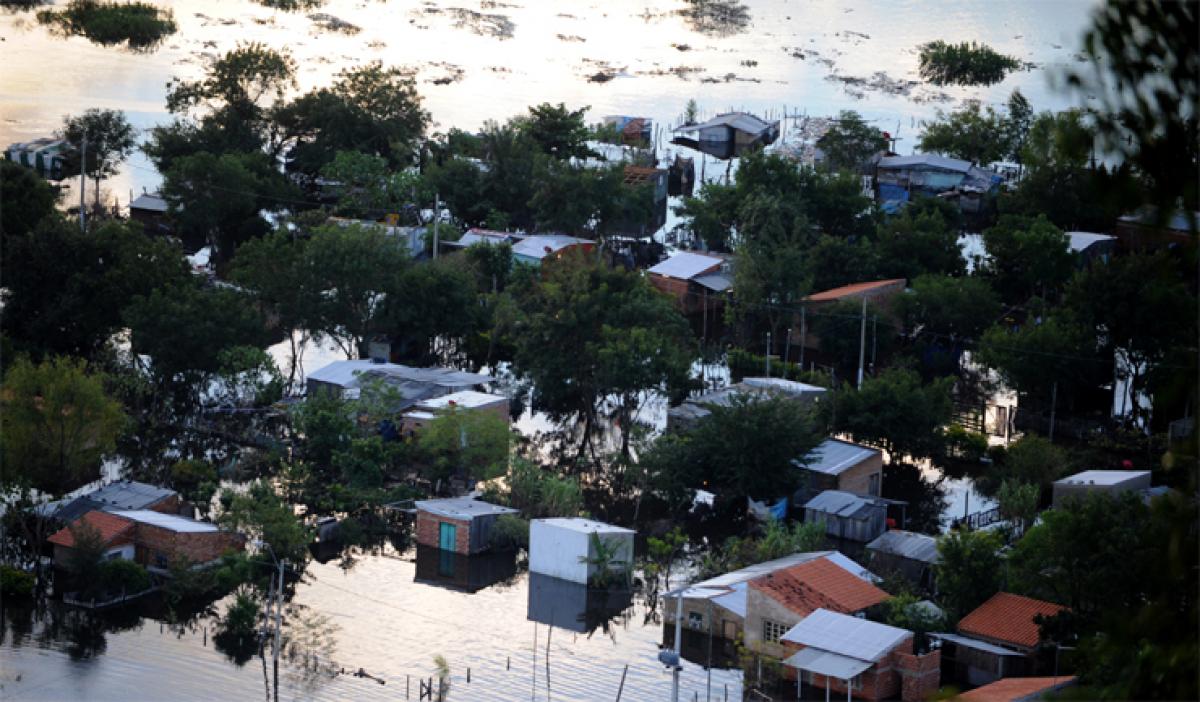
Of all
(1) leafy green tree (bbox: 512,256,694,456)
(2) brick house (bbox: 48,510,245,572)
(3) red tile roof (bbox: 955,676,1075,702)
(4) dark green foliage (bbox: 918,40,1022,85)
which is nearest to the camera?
(3) red tile roof (bbox: 955,676,1075,702)

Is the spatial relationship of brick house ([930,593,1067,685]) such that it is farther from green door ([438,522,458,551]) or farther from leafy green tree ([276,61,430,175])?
leafy green tree ([276,61,430,175])

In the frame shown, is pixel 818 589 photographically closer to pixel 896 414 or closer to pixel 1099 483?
pixel 1099 483

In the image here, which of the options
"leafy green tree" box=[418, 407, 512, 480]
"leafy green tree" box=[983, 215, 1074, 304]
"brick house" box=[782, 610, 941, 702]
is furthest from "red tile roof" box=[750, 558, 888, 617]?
"leafy green tree" box=[983, 215, 1074, 304]

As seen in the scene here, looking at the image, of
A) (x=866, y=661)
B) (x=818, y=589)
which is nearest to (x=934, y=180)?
(x=818, y=589)

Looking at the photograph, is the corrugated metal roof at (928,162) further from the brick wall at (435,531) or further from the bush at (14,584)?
the bush at (14,584)

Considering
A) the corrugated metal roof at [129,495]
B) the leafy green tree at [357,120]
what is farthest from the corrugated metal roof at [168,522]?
the leafy green tree at [357,120]

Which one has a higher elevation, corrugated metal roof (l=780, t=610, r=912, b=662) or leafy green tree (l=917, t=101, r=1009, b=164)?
leafy green tree (l=917, t=101, r=1009, b=164)

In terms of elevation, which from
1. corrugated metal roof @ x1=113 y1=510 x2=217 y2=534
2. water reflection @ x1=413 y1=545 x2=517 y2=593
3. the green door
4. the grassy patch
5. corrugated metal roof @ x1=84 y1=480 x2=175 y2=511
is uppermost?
the grassy patch
